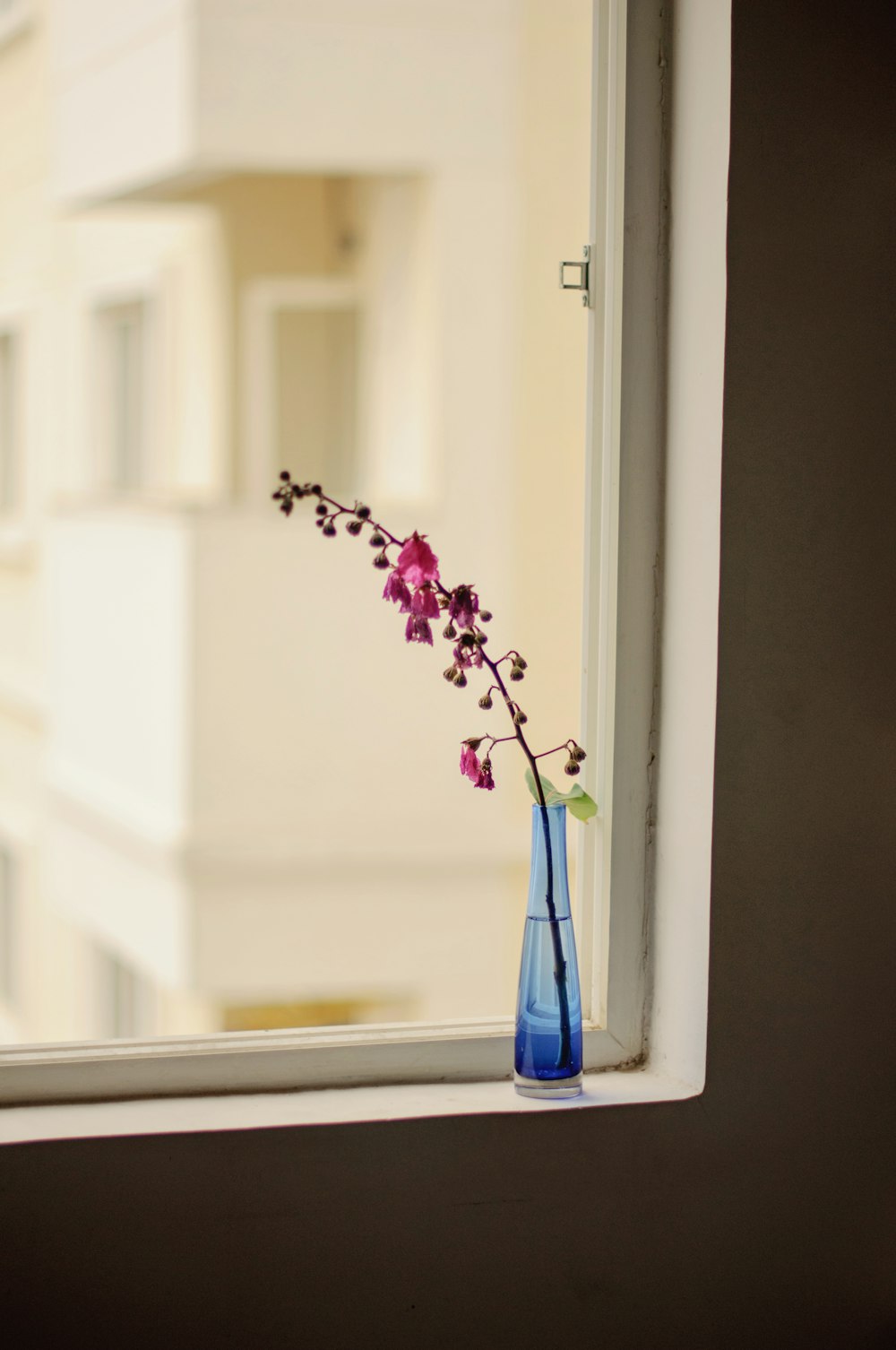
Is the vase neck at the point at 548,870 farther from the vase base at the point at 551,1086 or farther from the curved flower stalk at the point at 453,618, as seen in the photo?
the vase base at the point at 551,1086

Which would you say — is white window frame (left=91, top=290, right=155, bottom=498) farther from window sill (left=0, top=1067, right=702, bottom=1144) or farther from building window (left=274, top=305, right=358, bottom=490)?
window sill (left=0, top=1067, right=702, bottom=1144)

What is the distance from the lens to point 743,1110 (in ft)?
3.98

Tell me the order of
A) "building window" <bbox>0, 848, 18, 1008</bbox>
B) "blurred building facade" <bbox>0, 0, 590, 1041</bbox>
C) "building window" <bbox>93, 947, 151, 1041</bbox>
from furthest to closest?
"building window" <bbox>0, 848, 18, 1008</bbox> → "building window" <bbox>93, 947, 151, 1041</bbox> → "blurred building facade" <bbox>0, 0, 590, 1041</bbox>

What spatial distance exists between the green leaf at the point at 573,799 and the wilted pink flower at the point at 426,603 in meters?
0.15

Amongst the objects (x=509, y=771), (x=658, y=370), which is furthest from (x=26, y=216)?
(x=658, y=370)

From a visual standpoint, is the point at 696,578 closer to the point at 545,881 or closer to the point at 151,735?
the point at 545,881

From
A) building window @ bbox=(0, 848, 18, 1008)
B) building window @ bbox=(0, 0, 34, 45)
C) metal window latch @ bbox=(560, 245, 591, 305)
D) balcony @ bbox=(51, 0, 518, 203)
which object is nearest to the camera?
metal window latch @ bbox=(560, 245, 591, 305)

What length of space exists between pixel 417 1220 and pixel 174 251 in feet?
18.3

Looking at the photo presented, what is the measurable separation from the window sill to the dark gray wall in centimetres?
1

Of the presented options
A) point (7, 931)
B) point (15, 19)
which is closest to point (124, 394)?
point (15, 19)

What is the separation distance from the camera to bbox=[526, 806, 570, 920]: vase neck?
118 centimetres

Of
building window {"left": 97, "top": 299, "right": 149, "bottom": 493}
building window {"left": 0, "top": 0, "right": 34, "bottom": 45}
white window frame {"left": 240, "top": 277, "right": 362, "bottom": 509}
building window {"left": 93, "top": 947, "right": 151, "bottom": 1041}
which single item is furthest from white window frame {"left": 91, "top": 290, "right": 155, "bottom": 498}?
building window {"left": 93, "top": 947, "right": 151, "bottom": 1041}

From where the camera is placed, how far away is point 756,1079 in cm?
121

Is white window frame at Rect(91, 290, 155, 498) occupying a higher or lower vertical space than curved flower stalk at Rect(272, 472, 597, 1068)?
higher
